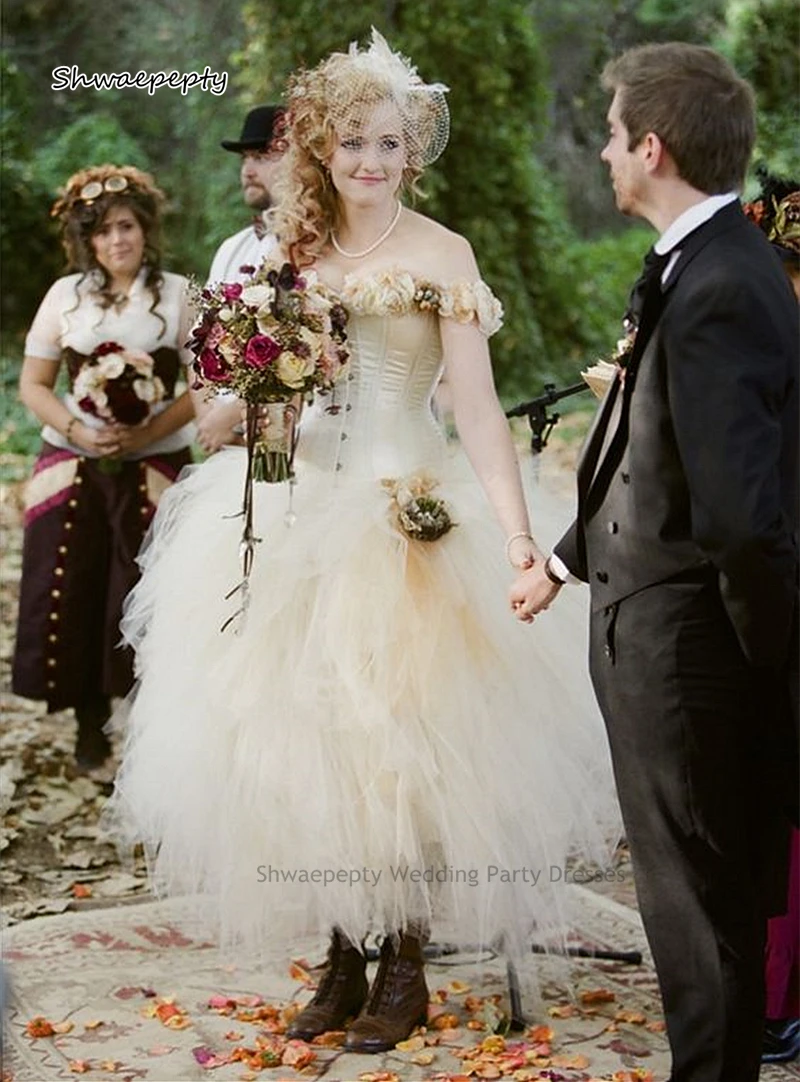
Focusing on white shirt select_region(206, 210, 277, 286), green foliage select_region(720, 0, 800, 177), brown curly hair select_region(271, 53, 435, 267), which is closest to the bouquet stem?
brown curly hair select_region(271, 53, 435, 267)

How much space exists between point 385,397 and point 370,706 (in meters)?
0.75

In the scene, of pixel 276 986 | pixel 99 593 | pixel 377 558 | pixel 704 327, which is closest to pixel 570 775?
Result: pixel 377 558

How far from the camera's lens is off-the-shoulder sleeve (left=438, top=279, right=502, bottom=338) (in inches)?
152

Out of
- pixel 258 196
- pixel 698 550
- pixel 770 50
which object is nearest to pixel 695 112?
pixel 698 550

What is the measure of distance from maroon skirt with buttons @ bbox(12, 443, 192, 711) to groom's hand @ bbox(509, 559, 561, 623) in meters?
2.71

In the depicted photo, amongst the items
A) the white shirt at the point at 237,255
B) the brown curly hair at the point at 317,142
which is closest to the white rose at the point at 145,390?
the white shirt at the point at 237,255

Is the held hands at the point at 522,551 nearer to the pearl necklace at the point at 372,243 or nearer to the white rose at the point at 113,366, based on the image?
the pearl necklace at the point at 372,243

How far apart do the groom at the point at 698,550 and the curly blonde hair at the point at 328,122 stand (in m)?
1.08

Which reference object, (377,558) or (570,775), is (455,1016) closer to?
(570,775)

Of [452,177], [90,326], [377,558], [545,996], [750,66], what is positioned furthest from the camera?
[750,66]

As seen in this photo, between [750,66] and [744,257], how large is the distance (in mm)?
11067

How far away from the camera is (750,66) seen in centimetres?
1318

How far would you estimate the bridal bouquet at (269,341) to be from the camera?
12.0 feet

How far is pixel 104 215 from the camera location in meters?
5.83
